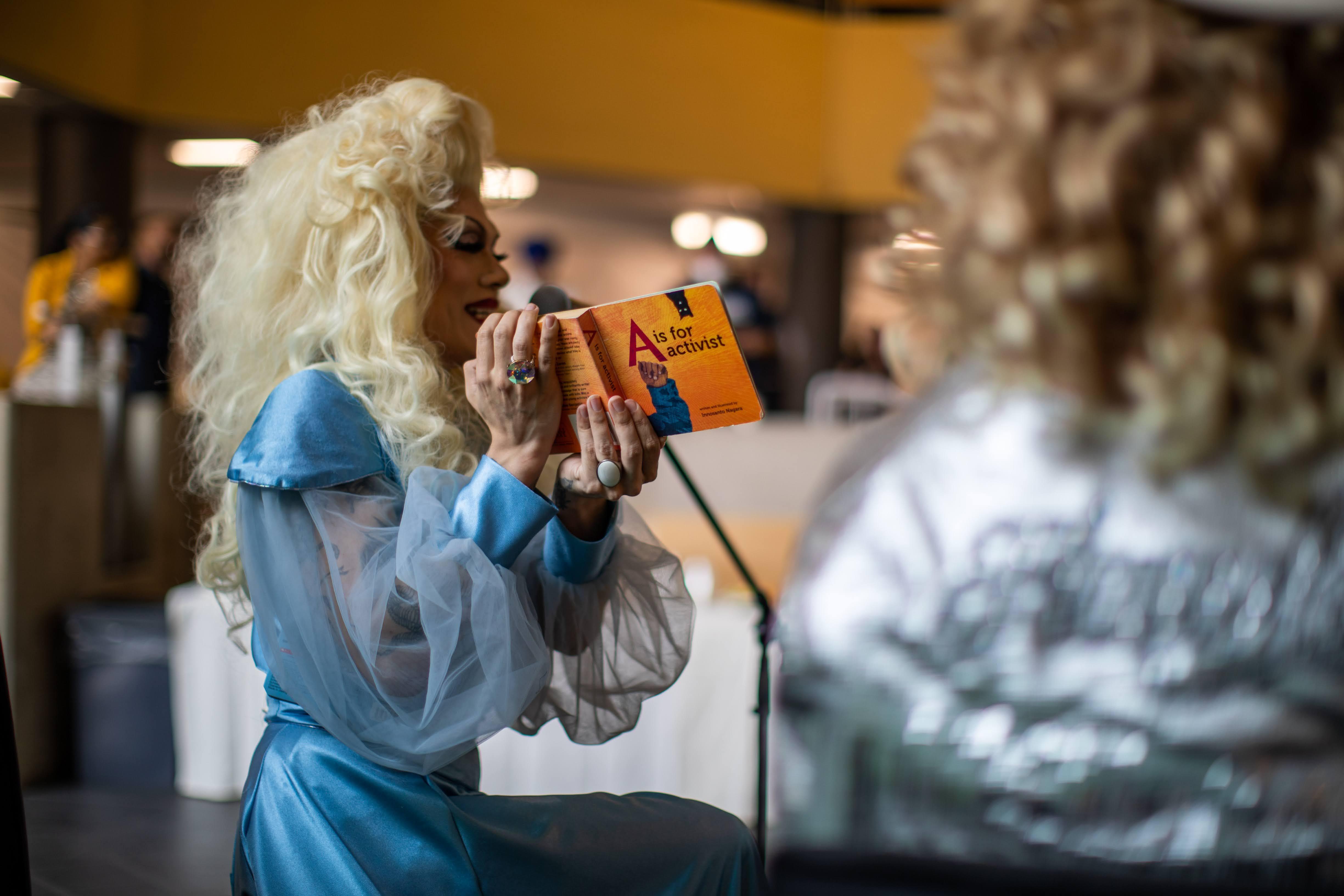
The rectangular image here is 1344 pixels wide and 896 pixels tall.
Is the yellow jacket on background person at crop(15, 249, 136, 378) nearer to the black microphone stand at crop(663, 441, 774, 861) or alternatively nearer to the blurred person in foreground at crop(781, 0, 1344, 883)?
the black microphone stand at crop(663, 441, 774, 861)

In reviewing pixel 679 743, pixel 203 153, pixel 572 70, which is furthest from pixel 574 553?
pixel 203 153

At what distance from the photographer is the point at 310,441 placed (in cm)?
113

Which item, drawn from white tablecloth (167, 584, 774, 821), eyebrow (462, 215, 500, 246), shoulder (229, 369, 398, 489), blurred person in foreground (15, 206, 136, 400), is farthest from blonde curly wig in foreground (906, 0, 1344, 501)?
blurred person in foreground (15, 206, 136, 400)

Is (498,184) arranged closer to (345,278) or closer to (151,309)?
(345,278)

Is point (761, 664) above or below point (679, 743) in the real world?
above

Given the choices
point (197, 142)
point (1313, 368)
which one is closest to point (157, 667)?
point (1313, 368)

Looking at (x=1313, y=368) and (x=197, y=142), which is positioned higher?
(x=197, y=142)

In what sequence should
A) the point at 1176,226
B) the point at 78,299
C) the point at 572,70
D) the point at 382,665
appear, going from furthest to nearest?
the point at 572,70 → the point at 78,299 → the point at 382,665 → the point at 1176,226

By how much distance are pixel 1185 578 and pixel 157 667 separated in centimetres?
343

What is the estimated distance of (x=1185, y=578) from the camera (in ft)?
1.98

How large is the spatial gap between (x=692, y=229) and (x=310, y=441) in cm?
920

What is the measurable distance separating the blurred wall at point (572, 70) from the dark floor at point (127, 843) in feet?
13.2

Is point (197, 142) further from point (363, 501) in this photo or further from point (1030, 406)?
point (1030, 406)

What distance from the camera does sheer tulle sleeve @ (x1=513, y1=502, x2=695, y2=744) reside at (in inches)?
54.1
